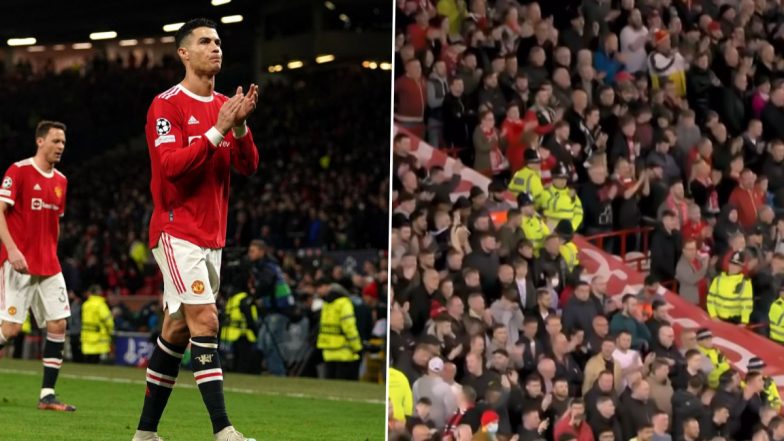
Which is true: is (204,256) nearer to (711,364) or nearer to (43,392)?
(43,392)

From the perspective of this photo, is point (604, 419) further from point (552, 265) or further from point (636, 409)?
point (552, 265)

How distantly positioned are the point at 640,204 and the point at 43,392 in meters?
6.96

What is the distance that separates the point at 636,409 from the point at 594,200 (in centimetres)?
223

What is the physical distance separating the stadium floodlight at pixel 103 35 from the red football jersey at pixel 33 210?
19.4 m

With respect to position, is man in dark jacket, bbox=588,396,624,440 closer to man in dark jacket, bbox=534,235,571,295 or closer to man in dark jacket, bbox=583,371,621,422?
man in dark jacket, bbox=583,371,621,422

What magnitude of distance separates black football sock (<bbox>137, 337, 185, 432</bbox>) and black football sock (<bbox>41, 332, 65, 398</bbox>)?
3.10 m

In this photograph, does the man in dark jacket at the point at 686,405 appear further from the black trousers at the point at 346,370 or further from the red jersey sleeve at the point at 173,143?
the red jersey sleeve at the point at 173,143

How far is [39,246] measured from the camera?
24.9ft

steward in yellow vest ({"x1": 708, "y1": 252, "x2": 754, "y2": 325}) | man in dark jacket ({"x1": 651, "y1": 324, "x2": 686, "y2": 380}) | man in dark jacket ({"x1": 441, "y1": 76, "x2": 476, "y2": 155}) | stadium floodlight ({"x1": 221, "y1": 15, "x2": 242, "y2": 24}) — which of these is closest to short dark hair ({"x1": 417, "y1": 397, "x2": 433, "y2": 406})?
man in dark jacket ({"x1": 441, "y1": 76, "x2": 476, "y2": 155})

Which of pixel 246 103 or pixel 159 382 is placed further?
pixel 159 382

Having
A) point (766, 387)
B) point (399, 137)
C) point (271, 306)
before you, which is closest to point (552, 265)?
point (399, 137)

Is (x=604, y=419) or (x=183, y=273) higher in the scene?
(x=183, y=273)

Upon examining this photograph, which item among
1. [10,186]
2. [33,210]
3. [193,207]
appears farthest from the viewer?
[33,210]

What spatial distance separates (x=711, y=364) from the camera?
12.5m
